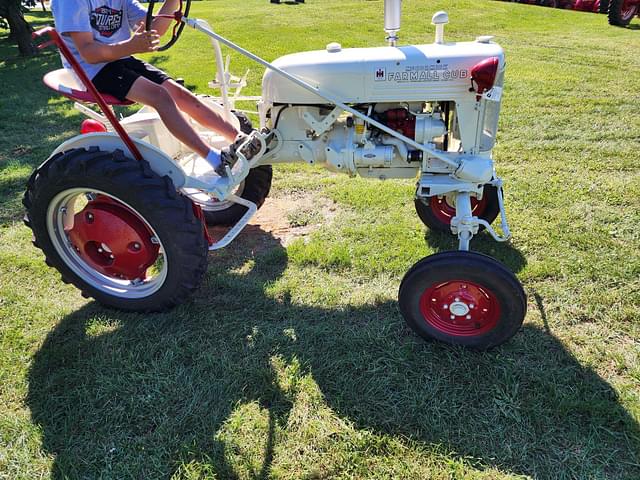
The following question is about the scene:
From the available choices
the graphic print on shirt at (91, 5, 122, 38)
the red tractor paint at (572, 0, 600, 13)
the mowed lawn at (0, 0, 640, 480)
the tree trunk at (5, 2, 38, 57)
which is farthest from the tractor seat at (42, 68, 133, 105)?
the red tractor paint at (572, 0, 600, 13)

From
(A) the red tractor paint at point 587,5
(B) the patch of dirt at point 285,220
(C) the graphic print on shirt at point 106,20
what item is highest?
(C) the graphic print on shirt at point 106,20

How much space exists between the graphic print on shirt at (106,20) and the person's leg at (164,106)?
39 cm

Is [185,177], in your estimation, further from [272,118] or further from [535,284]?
[535,284]

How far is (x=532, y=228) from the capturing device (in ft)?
12.1

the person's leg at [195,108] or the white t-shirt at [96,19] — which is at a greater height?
the white t-shirt at [96,19]

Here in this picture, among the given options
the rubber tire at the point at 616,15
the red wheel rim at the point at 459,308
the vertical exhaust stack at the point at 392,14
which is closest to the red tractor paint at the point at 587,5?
the rubber tire at the point at 616,15

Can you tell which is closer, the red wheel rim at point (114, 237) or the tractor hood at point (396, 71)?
the tractor hood at point (396, 71)

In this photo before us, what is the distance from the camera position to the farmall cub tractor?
8.32 ft

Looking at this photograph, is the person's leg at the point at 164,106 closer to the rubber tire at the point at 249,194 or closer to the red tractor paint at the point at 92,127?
the red tractor paint at the point at 92,127

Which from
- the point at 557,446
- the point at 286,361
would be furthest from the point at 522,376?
the point at 286,361

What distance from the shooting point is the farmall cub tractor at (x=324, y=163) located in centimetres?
254

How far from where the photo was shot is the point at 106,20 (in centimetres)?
292

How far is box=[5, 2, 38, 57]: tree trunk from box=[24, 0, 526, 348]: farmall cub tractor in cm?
984

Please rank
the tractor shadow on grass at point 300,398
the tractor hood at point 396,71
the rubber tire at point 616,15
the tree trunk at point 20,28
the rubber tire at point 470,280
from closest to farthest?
the tractor shadow on grass at point 300,398 → the rubber tire at point 470,280 → the tractor hood at point 396,71 → the tree trunk at point 20,28 → the rubber tire at point 616,15
